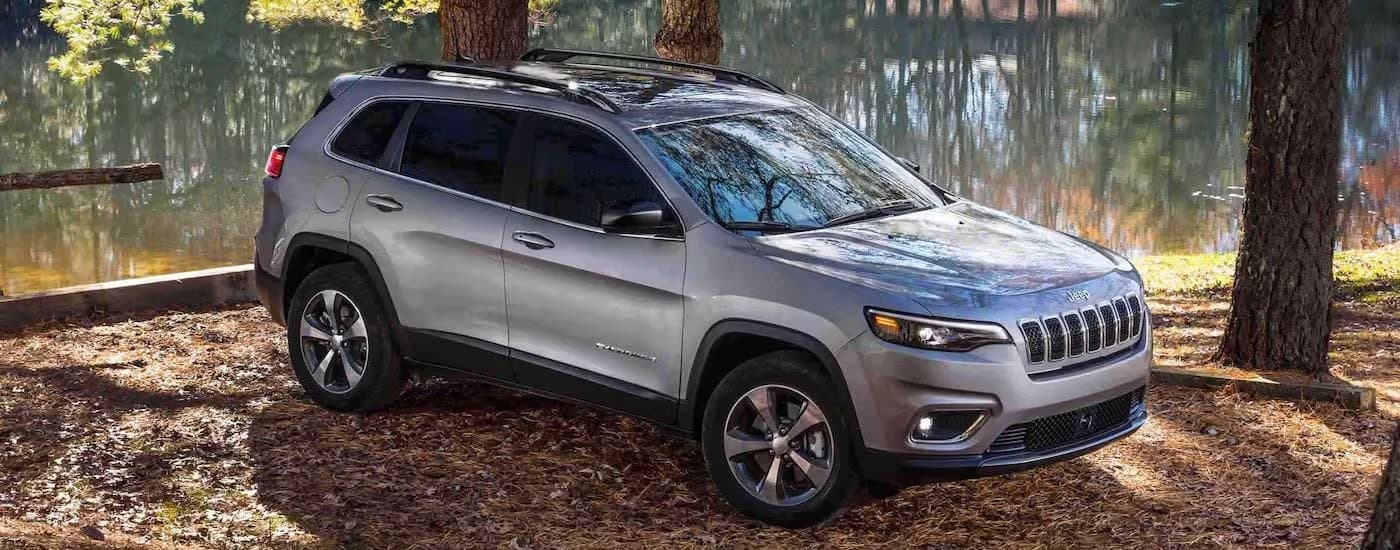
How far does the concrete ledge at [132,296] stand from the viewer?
10.1m

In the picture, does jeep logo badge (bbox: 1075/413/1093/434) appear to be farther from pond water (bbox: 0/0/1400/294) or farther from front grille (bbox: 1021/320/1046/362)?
pond water (bbox: 0/0/1400/294)

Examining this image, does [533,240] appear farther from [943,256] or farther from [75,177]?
[75,177]

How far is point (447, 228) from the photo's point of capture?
22.6ft

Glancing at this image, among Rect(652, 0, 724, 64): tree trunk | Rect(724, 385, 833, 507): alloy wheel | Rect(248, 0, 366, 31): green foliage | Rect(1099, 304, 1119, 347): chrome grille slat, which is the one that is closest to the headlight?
Rect(724, 385, 833, 507): alloy wheel

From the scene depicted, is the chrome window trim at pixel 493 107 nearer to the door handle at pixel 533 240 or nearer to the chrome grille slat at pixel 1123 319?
the door handle at pixel 533 240

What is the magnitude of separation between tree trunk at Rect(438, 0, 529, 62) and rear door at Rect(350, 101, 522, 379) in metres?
3.26

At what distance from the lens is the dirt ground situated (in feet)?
19.8

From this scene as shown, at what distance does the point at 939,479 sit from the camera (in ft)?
18.4

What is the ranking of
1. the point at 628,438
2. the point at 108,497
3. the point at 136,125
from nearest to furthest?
the point at 108,497 < the point at 628,438 < the point at 136,125

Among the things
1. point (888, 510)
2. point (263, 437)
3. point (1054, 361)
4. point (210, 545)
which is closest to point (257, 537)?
point (210, 545)

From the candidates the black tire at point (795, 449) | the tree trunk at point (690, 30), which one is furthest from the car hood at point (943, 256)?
the tree trunk at point (690, 30)

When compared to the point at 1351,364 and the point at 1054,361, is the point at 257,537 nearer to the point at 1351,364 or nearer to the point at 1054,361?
the point at 1054,361

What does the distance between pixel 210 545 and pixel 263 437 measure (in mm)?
1492

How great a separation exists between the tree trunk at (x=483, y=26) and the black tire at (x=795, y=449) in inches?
200
